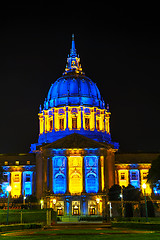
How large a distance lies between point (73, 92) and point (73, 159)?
102ft

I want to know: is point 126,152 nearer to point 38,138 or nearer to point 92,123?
point 92,123

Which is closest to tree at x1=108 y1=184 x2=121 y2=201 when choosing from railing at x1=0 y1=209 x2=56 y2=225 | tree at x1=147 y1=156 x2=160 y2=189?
tree at x1=147 y1=156 x2=160 y2=189

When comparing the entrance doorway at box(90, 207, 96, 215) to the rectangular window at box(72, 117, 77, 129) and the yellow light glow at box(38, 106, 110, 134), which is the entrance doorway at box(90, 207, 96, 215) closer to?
the yellow light glow at box(38, 106, 110, 134)

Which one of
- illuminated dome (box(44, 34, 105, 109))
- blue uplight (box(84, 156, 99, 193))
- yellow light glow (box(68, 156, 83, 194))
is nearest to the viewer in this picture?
blue uplight (box(84, 156, 99, 193))

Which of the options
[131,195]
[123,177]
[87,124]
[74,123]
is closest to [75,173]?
[123,177]

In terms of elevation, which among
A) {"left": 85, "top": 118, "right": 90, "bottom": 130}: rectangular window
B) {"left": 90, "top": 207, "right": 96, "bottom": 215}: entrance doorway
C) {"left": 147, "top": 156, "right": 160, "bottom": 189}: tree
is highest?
{"left": 85, "top": 118, "right": 90, "bottom": 130}: rectangular window

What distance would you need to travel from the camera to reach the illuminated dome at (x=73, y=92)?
446ft

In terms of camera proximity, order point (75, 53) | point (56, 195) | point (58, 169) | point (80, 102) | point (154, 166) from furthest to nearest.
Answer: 1. point (75, 53)
2. point (80, 102)
3. point (58, 169)
4. point (56, 195)
5. point (154, 166)

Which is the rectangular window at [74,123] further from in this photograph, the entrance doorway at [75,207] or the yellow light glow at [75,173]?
the entrance doorway at [75,207]

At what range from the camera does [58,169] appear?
114 metres

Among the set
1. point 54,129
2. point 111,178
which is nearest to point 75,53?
point 54,129

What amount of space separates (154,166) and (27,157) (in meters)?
53.4

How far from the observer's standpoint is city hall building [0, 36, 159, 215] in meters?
108

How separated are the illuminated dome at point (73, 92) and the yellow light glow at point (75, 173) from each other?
25331mm
